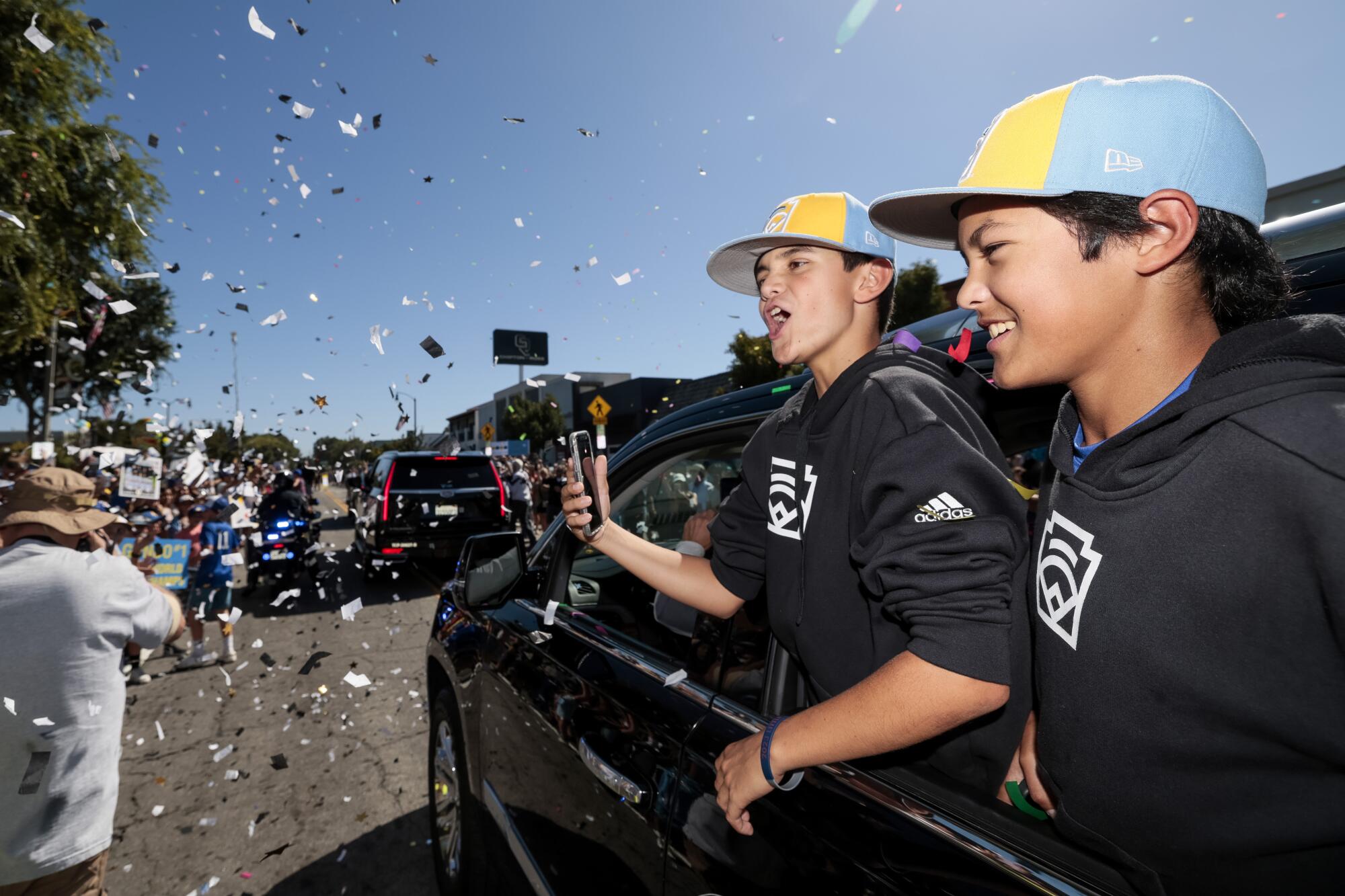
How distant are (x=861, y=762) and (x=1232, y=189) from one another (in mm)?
1109

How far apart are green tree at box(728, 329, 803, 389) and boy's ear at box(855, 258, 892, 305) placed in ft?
86.5

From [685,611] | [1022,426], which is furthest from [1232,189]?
[685,611]

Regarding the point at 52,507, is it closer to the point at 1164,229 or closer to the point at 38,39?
the point at 1164,229

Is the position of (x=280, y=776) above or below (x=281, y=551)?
below

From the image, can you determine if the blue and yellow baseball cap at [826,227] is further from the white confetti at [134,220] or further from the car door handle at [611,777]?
the white confetti at [134,220]

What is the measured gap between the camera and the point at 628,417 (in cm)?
4656

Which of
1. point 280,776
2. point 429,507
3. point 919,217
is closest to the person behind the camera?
point 919,217

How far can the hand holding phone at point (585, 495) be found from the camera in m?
2.13

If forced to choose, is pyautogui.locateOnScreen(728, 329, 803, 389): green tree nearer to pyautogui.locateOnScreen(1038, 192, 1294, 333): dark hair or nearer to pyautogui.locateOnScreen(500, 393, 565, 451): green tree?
pyautogui.locateOnScreen(500, 393, 565, 451): green tree

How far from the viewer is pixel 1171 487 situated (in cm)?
80

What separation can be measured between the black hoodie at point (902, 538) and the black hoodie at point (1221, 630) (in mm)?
134

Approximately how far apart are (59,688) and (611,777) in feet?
7.46

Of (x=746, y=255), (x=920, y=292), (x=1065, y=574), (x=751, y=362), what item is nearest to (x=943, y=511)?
(x=1065, y=574)

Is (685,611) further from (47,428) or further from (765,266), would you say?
(47,428)
